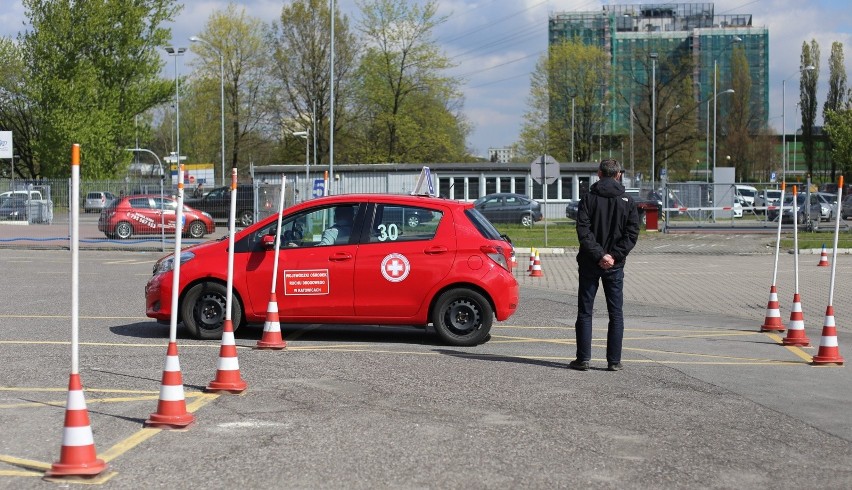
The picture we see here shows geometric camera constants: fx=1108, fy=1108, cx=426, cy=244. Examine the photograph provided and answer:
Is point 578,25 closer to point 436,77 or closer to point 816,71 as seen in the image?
point 816,71

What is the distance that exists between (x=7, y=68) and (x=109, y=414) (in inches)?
2632

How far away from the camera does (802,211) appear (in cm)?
4459

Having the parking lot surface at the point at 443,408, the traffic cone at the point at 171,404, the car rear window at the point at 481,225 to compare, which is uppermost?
the car rear window at the point at 481,225

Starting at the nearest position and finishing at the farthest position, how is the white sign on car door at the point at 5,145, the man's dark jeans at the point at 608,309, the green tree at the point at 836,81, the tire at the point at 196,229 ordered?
the man's dark jeans at the point at 608,309 → the tire at the point at 196,229 → the white sign on car door at the point at 5,145 → the green tree at the point at 836,81

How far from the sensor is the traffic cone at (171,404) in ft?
24.1

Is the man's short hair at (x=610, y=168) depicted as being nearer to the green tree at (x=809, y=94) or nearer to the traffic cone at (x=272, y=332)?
the traffic cone at (x=272, y=332)

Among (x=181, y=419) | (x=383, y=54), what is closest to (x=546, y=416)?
(x=181, y=419)

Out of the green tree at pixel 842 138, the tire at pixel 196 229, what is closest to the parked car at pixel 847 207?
the green tree at pixel 842 138

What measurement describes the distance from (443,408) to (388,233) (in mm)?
4053

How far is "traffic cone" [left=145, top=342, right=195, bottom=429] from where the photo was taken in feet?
24.1

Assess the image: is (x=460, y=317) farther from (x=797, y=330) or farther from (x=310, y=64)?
(x=310, y=64)

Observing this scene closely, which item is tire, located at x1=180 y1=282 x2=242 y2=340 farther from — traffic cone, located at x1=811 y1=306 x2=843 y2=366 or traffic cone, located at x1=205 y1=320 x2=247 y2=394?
traffic cone, located at x1=811 y1=306 x2=843 y2=366

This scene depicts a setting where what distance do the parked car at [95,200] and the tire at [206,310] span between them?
97.6 feet

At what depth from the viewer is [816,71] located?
320ft
